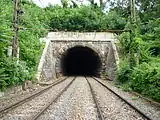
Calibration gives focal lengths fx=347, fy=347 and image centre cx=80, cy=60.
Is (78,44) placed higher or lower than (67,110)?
higher

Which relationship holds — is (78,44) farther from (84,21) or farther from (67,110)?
(67,110)

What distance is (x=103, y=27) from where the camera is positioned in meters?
35.7

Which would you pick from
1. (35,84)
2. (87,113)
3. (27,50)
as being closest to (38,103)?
(87,113)

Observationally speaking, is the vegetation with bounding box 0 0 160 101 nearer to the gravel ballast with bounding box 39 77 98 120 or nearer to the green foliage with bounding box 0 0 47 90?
the green foliage with bounding box 0 0 47 90

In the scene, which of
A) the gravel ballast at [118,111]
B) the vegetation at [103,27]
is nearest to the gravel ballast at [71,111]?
the gravel ballast at [118,111]

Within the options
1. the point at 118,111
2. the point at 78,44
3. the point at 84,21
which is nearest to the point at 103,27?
the point at 84,21

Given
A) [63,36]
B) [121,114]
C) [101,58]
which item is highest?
[63,36]

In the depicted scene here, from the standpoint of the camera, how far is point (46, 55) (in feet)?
87.9

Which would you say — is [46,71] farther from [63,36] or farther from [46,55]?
[63,36]

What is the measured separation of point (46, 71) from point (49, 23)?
11.7 m

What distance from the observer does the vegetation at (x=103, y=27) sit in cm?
1416

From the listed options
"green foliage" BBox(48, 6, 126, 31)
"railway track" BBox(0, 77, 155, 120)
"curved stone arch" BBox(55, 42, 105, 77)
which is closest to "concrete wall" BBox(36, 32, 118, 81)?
"curved stone arch" BBox(55, 42, 105, 77)

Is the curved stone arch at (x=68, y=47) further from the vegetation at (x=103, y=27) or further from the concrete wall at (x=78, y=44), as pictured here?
the vegetation at (x=103, y=27)

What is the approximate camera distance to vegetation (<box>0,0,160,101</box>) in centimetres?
1416
